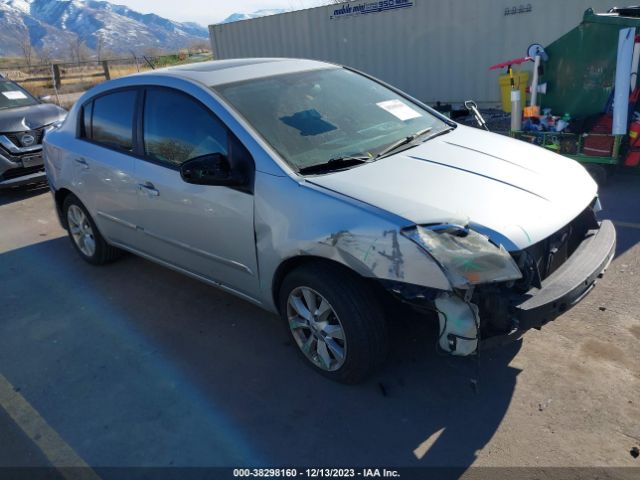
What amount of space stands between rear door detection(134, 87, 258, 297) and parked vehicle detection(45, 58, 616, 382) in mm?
12

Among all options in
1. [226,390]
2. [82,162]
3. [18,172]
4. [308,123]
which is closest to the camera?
[226,390]

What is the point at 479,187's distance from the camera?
281 cm

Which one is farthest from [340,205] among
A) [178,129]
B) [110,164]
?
[110,164]

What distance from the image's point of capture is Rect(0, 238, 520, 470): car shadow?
2.61 metres

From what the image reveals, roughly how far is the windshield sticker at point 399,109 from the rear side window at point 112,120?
188 centimetres

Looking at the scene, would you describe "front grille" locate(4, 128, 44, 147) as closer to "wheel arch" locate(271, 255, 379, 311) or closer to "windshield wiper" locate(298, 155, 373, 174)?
"wheel arch" locate(271, 255, 379, 311)

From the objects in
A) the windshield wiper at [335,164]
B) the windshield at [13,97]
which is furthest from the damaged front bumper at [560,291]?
the windshield at [13,97]

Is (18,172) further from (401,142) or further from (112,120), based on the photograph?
(401,142)

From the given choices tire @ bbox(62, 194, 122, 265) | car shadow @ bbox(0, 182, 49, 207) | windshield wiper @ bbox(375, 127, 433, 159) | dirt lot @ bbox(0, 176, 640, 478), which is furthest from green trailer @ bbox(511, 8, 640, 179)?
car shadow @ bbox(0, 182, 49, 207)

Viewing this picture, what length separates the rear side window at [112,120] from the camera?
158 inches

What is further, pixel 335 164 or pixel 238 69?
pixel 238 69

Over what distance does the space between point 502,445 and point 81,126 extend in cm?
415

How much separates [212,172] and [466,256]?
5.00ft

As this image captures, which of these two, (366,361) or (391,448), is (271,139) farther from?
(391,448)
